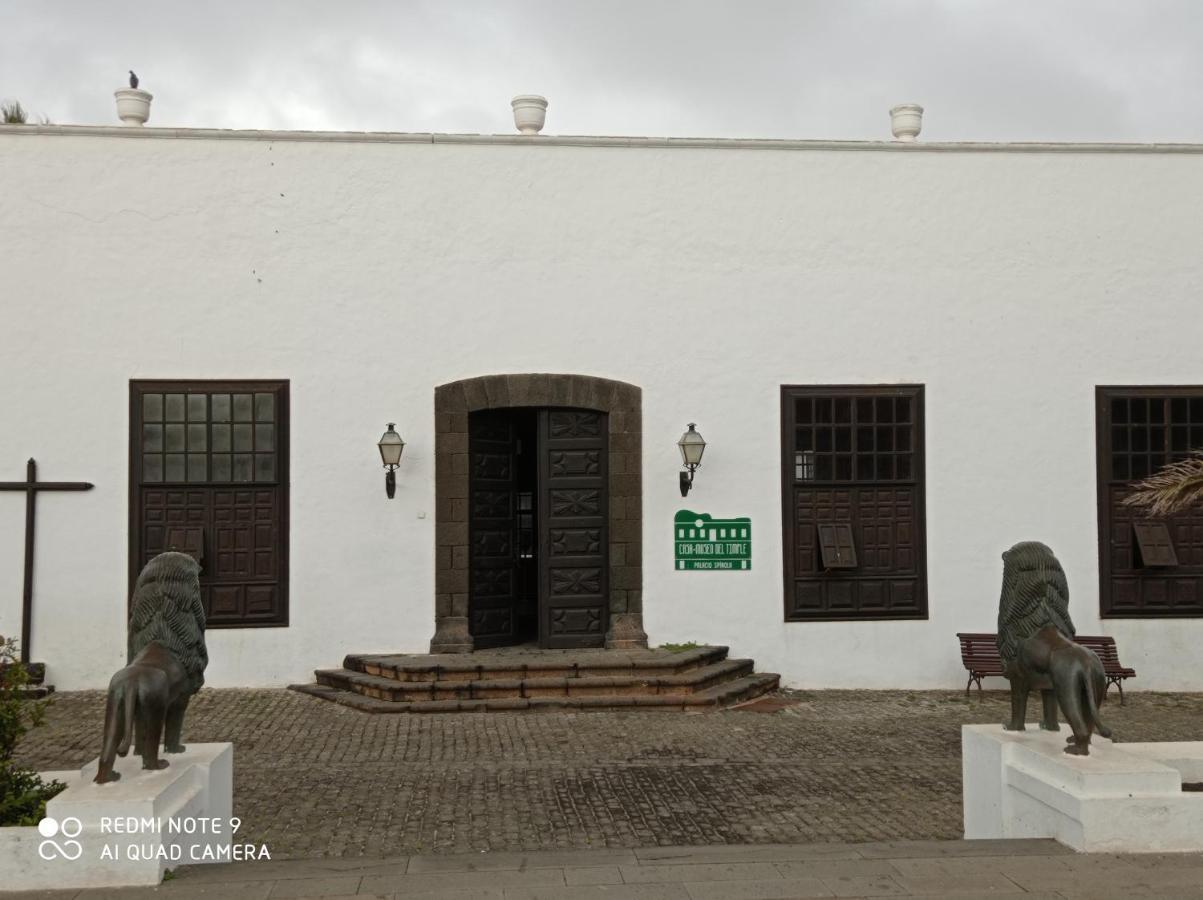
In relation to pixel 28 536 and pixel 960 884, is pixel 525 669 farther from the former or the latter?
pixel 960 884

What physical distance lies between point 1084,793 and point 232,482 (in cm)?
854

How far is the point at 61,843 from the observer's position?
17.3 ft

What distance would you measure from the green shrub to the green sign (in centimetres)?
699

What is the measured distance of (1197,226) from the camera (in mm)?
12711

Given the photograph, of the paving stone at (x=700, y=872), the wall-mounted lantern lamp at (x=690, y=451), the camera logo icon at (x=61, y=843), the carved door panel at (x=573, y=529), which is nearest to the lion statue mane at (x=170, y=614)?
the camera logo icon at (x=61, y=843)

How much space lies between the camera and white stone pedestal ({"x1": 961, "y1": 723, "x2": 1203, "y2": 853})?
19.0 feet

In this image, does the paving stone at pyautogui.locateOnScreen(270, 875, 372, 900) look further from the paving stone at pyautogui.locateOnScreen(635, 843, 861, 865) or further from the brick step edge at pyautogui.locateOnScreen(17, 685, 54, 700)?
the brick step edge at pyautogui.locateOnScreen(17, 685, 54, 700)

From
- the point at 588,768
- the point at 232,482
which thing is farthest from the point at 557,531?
the point at 588,768

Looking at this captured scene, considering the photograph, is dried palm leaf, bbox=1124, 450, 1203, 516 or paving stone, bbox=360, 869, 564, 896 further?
dried palm leaf, bbox=1124, 450, 1203, 516

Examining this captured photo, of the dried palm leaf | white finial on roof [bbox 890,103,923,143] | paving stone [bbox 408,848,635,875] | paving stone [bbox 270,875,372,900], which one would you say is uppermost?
white finial on roof [bbox 890,103,923,143]

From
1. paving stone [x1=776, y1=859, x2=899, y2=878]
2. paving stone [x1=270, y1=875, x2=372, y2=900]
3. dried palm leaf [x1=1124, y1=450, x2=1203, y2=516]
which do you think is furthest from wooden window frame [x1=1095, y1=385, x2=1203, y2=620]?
paving stone [x1=270, y1=875, x2=372, y2=900]

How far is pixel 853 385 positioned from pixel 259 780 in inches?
274

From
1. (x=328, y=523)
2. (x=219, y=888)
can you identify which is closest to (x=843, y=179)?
(x=328, y=523)

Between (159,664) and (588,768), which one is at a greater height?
(159,664)
